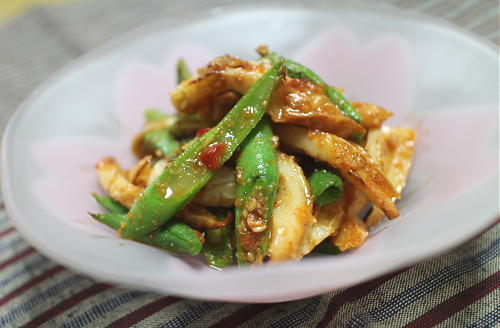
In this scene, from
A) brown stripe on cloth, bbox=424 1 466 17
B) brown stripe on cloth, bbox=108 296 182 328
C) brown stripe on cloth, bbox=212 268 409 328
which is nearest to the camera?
brown stripe on cloth, bbox=212 268 409 328

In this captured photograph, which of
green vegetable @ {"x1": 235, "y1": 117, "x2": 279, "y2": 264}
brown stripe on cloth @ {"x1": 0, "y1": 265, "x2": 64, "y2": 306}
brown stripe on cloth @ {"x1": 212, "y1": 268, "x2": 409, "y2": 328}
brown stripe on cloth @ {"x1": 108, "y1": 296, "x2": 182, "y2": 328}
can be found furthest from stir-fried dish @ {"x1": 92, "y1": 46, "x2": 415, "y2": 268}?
brown stripe on cloth @ {"x1": 0, "y1": 265, "x2": 64, "y2": 306}

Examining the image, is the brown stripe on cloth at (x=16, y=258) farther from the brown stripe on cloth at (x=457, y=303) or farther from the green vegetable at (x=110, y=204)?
the brown stripe on cloth at (x=457, y=303)

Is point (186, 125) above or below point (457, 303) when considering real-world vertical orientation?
above

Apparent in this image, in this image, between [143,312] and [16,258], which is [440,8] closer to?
[143,312]

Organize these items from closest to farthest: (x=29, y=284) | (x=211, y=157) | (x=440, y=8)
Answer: (x=211, y=157) < (x=29, y=284) < (x=440, y=8)

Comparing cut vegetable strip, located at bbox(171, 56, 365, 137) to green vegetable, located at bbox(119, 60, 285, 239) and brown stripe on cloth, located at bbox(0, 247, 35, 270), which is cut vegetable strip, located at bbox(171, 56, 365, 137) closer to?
green vegetable, located at bbox(119, 60, 285, 239)

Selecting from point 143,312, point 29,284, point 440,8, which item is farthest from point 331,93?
point 440,8

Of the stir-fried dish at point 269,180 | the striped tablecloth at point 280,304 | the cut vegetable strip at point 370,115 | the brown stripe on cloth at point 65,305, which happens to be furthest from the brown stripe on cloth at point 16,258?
the cut vegetable strip at point 370,115
